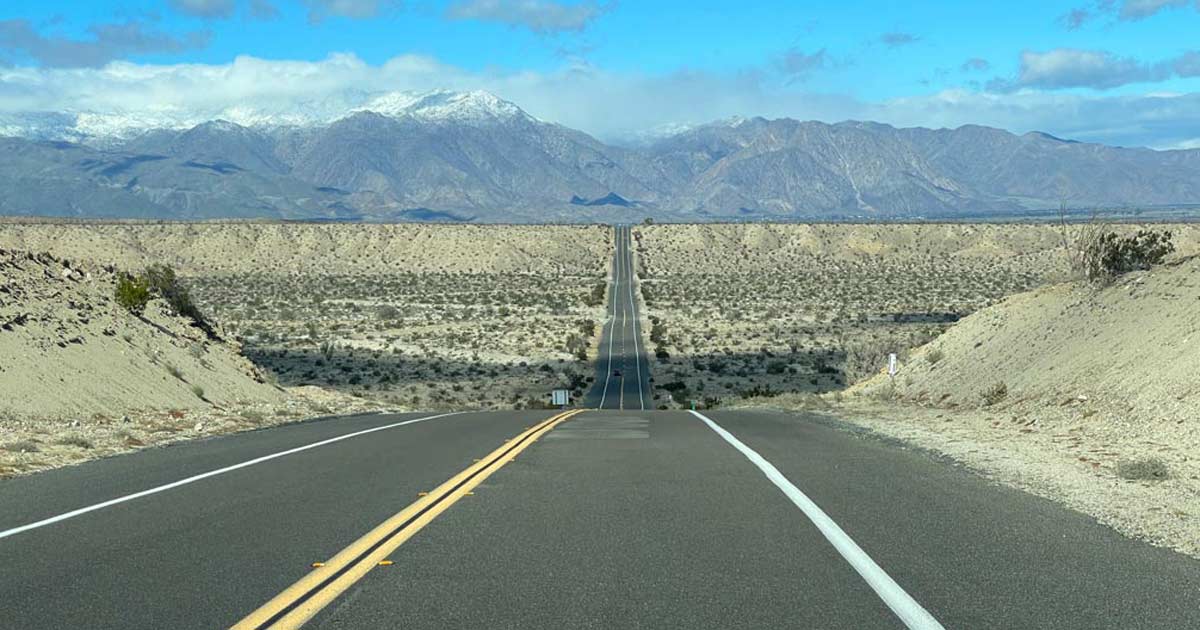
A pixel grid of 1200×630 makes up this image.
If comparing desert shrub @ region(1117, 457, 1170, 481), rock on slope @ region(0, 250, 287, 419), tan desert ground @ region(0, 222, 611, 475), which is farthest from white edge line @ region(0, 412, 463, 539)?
desert shrub @ region(1117, 457, 1170, 481)

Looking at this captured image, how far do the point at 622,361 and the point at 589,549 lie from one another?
57424 millimetres

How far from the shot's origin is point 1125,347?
63.7ft

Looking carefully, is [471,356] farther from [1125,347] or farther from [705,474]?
[705,474]

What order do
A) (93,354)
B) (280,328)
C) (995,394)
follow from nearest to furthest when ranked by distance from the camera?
1. (995,394)
2. (93,354)
3. (280,328)

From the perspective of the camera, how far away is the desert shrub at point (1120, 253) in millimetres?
25047

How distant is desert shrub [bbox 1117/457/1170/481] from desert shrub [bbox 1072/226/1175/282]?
14.5m

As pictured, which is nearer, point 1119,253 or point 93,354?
point 93,354

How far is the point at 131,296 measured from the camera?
2827cm

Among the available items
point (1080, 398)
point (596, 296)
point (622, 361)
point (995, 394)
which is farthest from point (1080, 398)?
point (596, 296)

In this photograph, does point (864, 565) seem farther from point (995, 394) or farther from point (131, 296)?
point (131, 296)

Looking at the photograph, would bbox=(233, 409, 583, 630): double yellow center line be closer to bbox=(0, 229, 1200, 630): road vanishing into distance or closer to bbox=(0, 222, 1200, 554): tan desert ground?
bbox=(0, 229, 1200, 630): road vanishing into distance

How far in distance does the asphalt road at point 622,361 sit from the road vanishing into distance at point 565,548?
33211mm

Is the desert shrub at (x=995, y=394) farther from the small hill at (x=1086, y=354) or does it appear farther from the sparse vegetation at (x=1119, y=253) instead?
the sparse vegetation at (x=1119, y=253)

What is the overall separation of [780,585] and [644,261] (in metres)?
152
